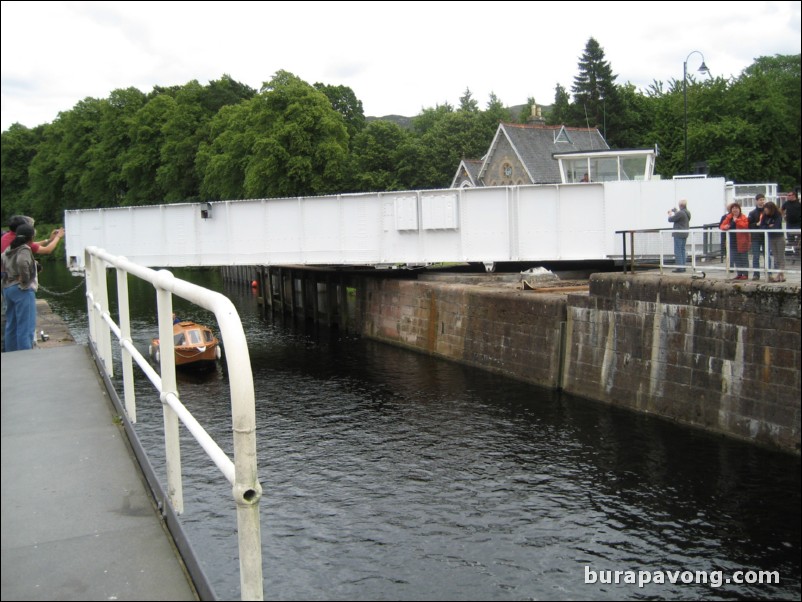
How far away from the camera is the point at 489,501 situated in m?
14.2

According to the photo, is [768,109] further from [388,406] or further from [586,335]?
[388,406]

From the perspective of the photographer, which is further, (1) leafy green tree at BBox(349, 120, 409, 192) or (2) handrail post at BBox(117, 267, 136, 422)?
(1) leafy green tree at BBox(349, 120, 409, 192)

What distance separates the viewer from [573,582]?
36.4ft

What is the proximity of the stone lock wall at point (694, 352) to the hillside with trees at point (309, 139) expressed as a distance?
2810 cm

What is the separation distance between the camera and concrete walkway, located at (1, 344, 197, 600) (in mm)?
3137

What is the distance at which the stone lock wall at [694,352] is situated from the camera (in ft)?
53.5

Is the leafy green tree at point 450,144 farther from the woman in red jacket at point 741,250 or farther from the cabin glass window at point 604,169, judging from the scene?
the woman in red jacket at point 741,250

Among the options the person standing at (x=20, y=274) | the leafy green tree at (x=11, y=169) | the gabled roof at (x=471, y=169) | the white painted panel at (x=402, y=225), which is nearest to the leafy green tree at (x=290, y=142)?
the gabled roof at (x=471, y=169)

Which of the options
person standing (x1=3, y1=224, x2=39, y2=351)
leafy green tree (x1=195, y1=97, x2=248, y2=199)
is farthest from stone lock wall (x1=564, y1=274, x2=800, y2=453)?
leafy green tree (x1=195, y1=97, x2=248, y2=199)

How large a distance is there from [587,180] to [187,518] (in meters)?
22.0

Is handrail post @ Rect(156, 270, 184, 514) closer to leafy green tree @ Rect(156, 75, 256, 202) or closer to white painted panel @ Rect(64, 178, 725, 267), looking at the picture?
white painted panel @ Rect(64, 178, 725, 267)

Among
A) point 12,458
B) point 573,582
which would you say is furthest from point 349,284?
point 12,458

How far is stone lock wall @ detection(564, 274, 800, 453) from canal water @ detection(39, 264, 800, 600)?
0.62m

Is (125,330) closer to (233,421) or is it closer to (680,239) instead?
(233,421)
